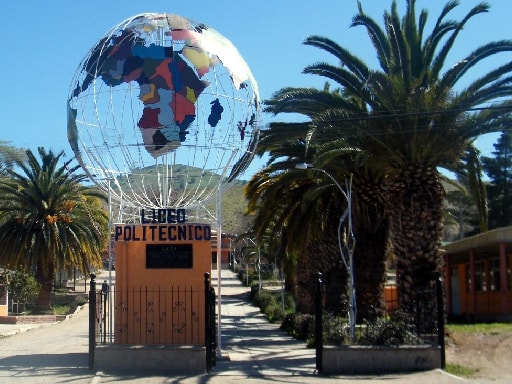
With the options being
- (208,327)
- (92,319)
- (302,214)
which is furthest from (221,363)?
(302,214)

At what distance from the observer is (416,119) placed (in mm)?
17938

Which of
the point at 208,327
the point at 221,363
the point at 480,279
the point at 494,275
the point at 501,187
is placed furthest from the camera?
the point at 501,187

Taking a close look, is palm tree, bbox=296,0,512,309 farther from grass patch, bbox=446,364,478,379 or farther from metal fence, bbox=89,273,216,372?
metal fence, bbox=89,273,216,372

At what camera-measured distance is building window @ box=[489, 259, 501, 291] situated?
30578mm

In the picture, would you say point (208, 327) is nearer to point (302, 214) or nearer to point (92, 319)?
point (92, 319)

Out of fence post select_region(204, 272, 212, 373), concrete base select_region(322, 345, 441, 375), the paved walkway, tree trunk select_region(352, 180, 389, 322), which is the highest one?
tree trunk select_region(352, 180, 389, 322)

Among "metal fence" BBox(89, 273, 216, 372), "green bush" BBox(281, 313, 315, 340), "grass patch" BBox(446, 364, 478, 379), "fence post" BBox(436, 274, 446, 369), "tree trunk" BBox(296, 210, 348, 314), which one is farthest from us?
"tree trunk" BBox(296, 210, 348, 314)

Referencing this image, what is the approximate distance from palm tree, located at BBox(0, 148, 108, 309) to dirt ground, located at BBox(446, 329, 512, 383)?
2292 cm

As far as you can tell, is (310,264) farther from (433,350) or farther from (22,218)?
(22,218)

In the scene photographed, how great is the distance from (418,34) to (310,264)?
9.45 metres

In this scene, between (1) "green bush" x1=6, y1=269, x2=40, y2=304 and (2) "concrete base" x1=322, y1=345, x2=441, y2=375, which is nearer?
(2) "concrete base" x1=322, y1=345, x2=441, y2=375

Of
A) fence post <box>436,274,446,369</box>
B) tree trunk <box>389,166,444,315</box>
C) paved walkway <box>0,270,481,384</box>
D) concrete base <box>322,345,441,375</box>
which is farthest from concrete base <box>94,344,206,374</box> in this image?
tree trunk <box>389,166,444,315</box>

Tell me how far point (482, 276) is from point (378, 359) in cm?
2014

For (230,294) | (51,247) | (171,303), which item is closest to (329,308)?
(171,303)
